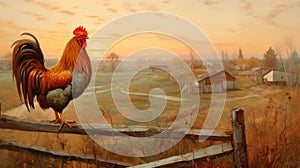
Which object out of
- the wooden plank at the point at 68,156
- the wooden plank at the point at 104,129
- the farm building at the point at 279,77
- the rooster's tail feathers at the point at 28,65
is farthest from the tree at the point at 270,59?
the rooster's tail feathers at the point at 28,65

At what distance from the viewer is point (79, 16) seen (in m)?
2.24

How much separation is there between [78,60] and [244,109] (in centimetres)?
115

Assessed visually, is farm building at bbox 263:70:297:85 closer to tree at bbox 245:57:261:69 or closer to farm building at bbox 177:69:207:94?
tree at bbox 245:57:261:69

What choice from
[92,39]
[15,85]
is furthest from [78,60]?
[15,85]

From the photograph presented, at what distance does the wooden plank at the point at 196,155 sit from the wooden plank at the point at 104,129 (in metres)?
0.07

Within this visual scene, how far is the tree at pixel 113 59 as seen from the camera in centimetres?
221

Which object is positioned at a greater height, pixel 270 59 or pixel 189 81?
pixel 270 59

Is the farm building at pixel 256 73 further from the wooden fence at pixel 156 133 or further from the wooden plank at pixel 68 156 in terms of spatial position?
the wooden plank at pixel 68 156

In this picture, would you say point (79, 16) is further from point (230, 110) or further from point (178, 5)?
point (230, 110)

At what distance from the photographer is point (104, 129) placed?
2227mm

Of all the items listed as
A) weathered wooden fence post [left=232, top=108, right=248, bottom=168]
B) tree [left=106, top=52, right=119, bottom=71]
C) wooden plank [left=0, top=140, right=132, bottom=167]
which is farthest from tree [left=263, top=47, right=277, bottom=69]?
wooden plank [left=0, top=140, right=132, bottom=167]

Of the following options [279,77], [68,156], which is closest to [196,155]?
[279,77]

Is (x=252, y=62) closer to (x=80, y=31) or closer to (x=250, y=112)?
(x=250, y=112)

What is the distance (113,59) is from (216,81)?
70 centimetres
